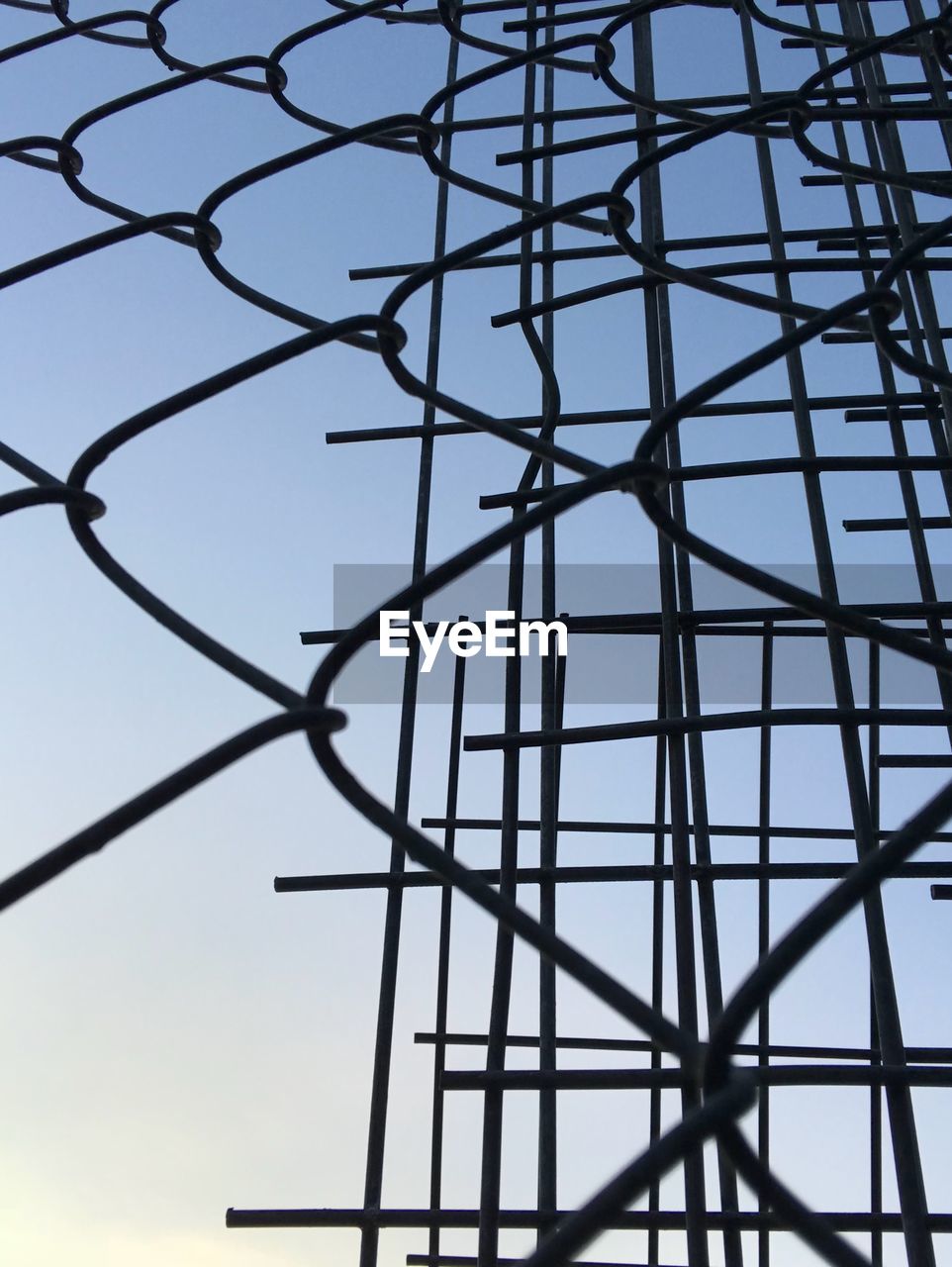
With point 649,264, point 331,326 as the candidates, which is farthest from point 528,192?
point 331,326

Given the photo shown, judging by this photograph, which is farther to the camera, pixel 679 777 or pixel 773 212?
pixel 773 212

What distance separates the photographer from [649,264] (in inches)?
62.8

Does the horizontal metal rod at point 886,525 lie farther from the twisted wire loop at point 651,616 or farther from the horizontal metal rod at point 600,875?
the horizontal metal rod at point 600,875

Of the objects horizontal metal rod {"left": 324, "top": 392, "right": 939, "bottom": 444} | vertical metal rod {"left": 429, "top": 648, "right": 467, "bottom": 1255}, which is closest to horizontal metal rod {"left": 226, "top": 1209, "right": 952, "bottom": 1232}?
vertical metal rod {"left": 429, "top": 648, "right": 467, "bottom": 1255}

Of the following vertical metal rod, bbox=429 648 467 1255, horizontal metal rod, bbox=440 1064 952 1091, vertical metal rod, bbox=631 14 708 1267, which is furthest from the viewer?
vertical metal rod, bbox=429 648 467 1255

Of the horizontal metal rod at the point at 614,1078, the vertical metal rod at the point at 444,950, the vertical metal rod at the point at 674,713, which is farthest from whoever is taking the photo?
the vertical metal rod at the point at 444,950

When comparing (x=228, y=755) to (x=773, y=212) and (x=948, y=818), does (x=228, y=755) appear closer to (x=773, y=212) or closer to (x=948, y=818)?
(x=948, y=818)

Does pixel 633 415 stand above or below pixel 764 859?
above

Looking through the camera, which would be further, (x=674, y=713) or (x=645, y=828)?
(x=645, y=828)

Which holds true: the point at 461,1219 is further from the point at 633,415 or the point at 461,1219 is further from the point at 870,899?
the point at 633,415

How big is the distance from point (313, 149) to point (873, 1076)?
4.65 feet

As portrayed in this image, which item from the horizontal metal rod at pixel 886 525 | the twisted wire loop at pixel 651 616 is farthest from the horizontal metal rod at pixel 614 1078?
the horizontal metal rod at pixel 886 525

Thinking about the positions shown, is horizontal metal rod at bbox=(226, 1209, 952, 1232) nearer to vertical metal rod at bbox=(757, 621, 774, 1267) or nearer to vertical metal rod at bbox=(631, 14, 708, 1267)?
vertical metal rod at bbox=(631, 14, 708, 1267)

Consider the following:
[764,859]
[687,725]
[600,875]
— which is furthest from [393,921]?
[764,859]
